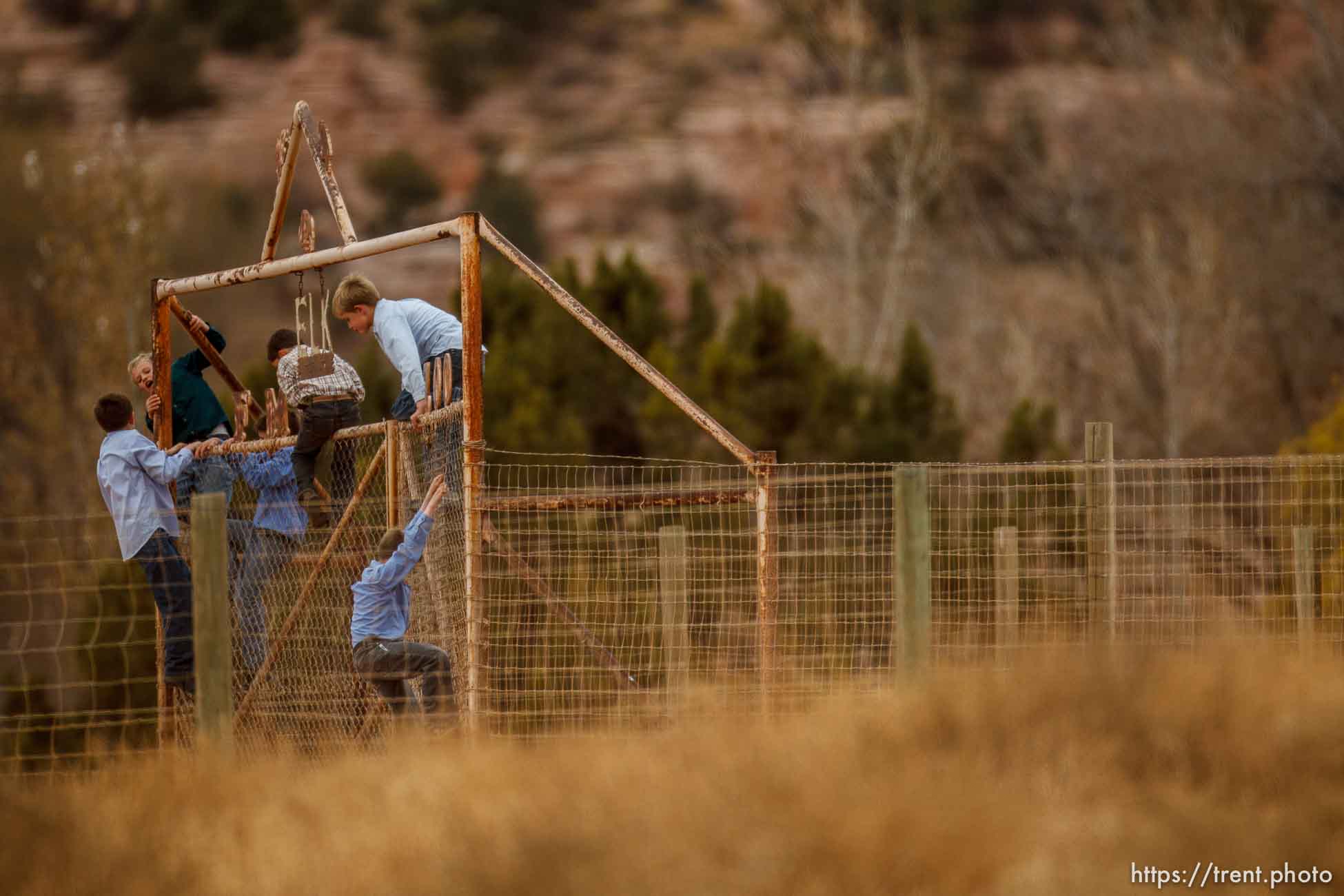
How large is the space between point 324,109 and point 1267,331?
58.0 m

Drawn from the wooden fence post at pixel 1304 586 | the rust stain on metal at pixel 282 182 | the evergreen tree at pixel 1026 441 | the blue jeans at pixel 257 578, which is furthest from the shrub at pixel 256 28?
the wooden fence post at pixel 1304 586

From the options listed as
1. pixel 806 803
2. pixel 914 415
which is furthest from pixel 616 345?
pixel 914 415

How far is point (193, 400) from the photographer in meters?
10.1

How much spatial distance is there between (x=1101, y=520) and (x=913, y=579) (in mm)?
1945

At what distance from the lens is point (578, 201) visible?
74.8m

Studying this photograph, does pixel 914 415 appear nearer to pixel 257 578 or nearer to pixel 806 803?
pixel 257 578

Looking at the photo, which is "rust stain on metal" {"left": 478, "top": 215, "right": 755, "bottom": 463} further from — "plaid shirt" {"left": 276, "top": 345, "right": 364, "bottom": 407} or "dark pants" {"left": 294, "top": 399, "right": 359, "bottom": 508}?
"dark pants" {"left": 294, "top": 399, "right": 359, "bottom": 508}

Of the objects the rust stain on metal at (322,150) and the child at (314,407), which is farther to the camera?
the rust stain on metal at (322,150)

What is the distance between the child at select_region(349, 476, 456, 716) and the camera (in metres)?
7.84

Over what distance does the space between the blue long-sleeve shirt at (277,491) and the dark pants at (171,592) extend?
52cm

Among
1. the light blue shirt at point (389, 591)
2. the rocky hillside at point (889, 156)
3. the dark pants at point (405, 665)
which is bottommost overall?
the dark pants at point (405, 665)

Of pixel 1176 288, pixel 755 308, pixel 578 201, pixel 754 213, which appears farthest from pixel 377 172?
pixel 755 308

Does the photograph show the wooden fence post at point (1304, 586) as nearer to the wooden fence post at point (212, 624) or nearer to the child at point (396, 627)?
the child at point (396, 627)

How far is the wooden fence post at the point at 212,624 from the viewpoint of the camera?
6.61 m
